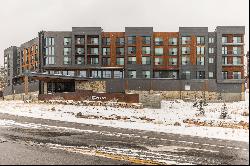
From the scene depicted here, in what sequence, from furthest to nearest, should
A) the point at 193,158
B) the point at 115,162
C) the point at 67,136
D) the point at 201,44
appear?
the point at 201,44 → the point at 67,136 → the point at 193,158 → the point at 115,162

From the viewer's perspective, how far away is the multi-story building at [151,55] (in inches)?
2744

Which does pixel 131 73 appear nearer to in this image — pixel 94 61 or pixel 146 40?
pixel 146 40

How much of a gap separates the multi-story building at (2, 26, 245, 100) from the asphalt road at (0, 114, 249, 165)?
168 ft

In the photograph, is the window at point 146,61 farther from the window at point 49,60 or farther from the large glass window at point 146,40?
the window at point 49,60

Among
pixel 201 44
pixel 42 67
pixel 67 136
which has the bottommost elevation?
pixel 67 136

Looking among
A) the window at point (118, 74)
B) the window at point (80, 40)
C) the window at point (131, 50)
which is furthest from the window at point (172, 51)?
the window at point (80, 40)

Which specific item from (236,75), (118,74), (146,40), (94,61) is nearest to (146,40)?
(146,40)

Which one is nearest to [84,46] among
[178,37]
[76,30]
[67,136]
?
[76,30]

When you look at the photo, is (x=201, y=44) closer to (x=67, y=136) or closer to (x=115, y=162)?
(x=67, y=136)

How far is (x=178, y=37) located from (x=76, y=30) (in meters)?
21.0

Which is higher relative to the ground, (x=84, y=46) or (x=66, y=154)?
(x=84, y=46)

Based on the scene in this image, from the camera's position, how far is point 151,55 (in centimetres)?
7081

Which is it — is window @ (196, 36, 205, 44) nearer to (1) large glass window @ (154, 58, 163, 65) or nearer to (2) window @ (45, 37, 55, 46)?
(1) large glass window @ (154, 58, 163, 65)

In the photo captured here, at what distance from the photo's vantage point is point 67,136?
1716cm
